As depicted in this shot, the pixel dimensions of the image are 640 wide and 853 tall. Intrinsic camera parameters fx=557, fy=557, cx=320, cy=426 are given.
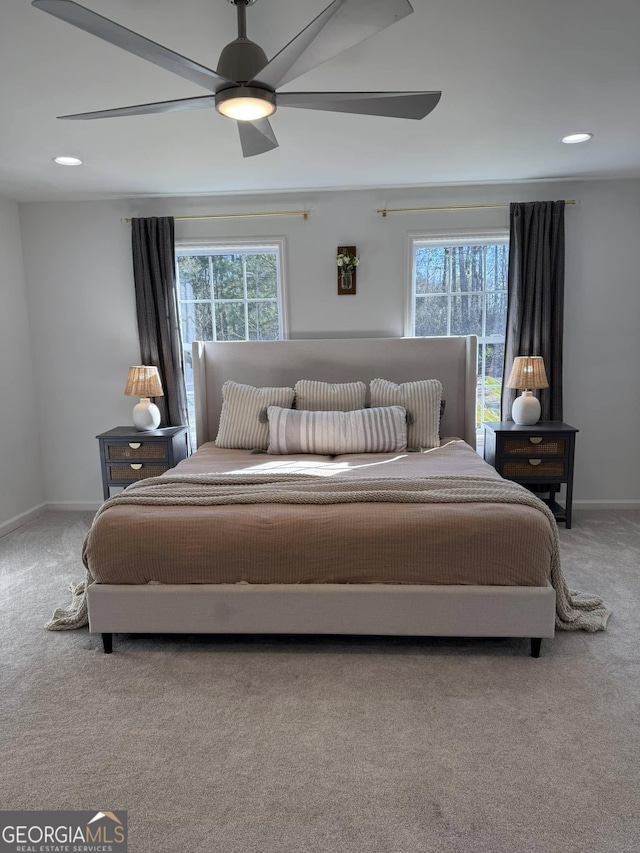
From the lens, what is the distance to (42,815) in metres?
1.61

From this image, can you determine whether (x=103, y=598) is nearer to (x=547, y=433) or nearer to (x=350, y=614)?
(x=350, y=614)

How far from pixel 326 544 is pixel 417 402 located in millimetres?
1741

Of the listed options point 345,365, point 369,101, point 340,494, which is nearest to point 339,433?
point 345,365

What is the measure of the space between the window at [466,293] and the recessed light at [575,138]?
105 cm

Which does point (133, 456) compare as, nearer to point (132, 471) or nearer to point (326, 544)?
point (132, 471)

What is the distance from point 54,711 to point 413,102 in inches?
99.8

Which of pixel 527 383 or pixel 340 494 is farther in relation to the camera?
pixel 527 383

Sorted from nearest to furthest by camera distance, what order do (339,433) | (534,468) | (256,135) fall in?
(256,135) < (339,433) < (534,468)

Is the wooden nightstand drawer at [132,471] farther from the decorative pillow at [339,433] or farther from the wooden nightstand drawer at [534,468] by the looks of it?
the wooden nightstand drawer at [534,468]

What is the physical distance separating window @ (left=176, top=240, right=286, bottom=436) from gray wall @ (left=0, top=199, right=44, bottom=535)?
1235mm

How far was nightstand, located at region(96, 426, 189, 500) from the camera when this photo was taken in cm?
402

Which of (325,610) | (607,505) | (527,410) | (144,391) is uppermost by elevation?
(144,391)

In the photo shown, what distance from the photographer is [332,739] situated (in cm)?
190

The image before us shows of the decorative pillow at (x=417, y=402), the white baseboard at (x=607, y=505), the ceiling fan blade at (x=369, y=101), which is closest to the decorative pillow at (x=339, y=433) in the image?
the decorative pillow at (x=417, y=402)
